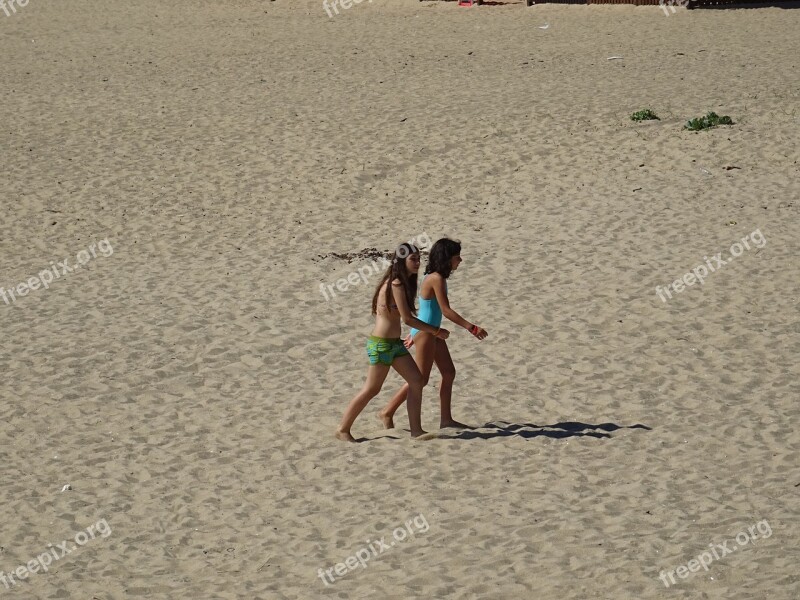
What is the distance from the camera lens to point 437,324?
8.17 meters

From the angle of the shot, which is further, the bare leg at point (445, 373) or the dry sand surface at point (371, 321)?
the bare leg at point (445, 373)

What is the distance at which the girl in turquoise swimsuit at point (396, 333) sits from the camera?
25.7ft

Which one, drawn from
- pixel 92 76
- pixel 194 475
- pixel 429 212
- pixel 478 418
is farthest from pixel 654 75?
pixel 194 475

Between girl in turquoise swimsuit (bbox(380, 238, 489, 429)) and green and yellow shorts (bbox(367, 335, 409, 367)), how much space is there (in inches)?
7.4

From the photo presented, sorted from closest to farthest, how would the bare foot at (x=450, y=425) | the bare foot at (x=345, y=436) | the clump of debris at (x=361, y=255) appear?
the bare foot at (x=345, y=436)
the bare foot at (x=450, y=425)
the clump of debris at (x=361, y=255)

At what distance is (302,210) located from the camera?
14266 mm

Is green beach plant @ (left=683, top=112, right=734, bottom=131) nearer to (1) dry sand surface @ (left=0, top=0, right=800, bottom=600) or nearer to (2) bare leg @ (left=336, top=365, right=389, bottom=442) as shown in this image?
(1) dry sand surface @ (left=0, top=0, right=800, bottom=600)

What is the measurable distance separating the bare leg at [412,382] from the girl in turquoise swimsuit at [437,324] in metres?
0.05

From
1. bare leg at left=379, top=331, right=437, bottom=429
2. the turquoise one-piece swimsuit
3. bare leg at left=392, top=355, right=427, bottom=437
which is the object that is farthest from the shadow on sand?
the turquoise one-piece swimsuit

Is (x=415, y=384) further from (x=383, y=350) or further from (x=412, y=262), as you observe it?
(x=412, y=262)

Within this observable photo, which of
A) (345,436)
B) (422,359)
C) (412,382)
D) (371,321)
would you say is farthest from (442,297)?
(371,321)

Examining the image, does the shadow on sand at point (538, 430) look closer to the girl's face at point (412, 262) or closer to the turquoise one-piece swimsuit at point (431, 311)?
the turquoise one-piece swimsuit at point (431, 311)

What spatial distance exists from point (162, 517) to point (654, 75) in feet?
46.6

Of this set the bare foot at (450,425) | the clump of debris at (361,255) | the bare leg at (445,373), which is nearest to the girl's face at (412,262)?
the bare leg at (445,373)
